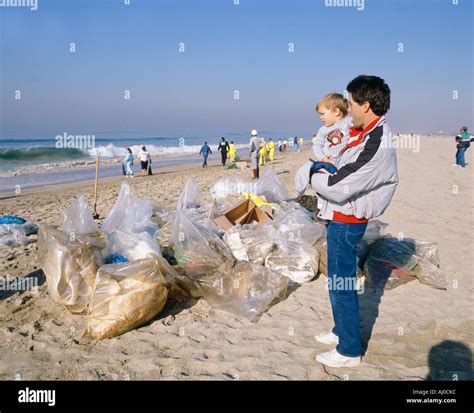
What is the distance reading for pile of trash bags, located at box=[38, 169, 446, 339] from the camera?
110 inches

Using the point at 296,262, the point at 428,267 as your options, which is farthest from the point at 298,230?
the point at 428,267

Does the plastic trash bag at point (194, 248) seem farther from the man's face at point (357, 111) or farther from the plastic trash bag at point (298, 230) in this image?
the man's face at point (357, 111)

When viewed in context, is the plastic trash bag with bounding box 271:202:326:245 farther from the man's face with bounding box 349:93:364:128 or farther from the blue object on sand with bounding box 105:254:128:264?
the man's face with bounding box 349:93:364:128

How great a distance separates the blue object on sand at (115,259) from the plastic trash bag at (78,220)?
36 centimetres

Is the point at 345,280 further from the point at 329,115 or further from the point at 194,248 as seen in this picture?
the point at 194,248

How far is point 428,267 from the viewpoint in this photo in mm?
3658

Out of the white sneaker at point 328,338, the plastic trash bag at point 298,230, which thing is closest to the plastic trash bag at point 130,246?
the plastic trash bag at point 298,230

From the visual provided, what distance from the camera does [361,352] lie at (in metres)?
2.51

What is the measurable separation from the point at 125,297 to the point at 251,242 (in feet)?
5.03

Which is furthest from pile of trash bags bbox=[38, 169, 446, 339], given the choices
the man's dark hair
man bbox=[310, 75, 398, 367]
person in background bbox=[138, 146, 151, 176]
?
person in background bbox=[138, 146, 151, 176]

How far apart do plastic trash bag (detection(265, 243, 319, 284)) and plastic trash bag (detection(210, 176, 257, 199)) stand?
7.08ft

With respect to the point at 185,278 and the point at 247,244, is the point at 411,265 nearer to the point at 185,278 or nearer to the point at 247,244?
the point at 247,244

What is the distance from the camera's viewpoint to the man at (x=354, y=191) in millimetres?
2020
